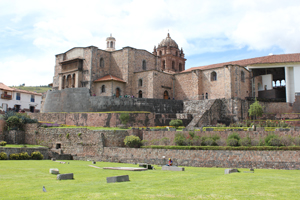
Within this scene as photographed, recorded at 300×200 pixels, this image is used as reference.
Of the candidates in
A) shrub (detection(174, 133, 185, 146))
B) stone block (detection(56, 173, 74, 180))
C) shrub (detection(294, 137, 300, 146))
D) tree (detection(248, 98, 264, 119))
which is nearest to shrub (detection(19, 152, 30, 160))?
Result: shrub (detection(174, 133, 185, 146))

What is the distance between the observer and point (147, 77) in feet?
134

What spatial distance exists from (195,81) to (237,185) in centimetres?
3278

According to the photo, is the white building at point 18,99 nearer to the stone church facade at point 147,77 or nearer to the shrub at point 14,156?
the stone church facade at point 147,77

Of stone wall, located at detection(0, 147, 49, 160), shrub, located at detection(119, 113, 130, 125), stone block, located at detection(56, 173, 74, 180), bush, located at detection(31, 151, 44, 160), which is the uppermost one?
shrub, located at detection(119, 113, 130, 125)

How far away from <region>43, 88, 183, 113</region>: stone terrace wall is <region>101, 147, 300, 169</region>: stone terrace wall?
1036cm

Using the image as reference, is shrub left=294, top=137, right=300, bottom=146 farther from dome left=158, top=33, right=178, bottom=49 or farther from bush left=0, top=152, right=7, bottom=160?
dome left=158, top=33, right=178, bottom=49

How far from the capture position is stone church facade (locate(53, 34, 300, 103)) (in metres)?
38.3

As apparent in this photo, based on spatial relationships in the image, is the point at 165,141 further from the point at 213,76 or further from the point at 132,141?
the point at 213,76

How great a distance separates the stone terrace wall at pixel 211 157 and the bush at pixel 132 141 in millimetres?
1000

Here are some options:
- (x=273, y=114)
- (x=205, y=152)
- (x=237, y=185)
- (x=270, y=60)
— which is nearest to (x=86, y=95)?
(x=205, y=152)

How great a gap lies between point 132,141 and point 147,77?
18.7m

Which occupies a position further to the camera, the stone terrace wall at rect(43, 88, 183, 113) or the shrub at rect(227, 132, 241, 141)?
the stone terrace wall at rect(43, 88, 183, 113)

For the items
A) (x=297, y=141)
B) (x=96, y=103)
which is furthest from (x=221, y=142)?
(x=96, y=103)

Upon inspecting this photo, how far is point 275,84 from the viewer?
48.0m
